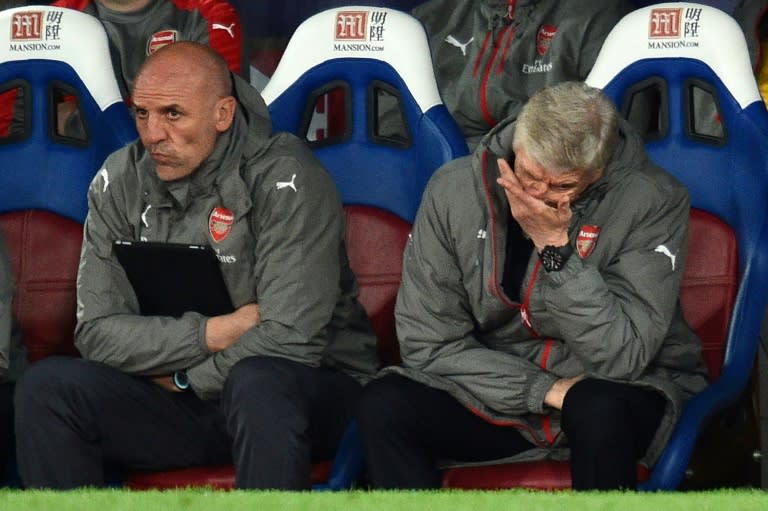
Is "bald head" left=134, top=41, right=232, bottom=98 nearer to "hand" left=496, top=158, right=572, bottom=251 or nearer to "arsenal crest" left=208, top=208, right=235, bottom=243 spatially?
"arsenal crest" left=208, top=208, right=235, bottom=243

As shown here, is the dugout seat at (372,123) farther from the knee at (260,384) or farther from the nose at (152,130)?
the knee at (260,384)

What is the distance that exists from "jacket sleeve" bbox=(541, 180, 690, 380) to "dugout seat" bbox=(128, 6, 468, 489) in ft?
1.83

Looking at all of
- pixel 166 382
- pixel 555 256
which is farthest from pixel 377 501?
pixel 166 382

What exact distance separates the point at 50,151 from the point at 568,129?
59.0 inches

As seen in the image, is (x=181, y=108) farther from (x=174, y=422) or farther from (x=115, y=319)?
(x=174, y=422)

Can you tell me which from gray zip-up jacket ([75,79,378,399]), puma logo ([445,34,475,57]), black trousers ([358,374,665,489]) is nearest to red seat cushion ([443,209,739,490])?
black trousers ([358,374,665,489])

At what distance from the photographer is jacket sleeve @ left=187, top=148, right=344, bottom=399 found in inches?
133

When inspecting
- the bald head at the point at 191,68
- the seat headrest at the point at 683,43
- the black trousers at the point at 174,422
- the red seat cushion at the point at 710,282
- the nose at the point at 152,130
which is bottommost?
the black trousers at the point at 174,422

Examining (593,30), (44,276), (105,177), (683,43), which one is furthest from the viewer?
(593,30)

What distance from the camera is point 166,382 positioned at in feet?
11.4

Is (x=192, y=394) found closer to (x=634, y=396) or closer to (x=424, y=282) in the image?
(x=424, y=282)

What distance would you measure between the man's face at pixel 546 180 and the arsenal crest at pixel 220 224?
671 mm

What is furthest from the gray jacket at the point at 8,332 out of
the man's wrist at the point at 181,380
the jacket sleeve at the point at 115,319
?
the man's wrist at the point at 181,380

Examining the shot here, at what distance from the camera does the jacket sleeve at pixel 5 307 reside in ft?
11.7
